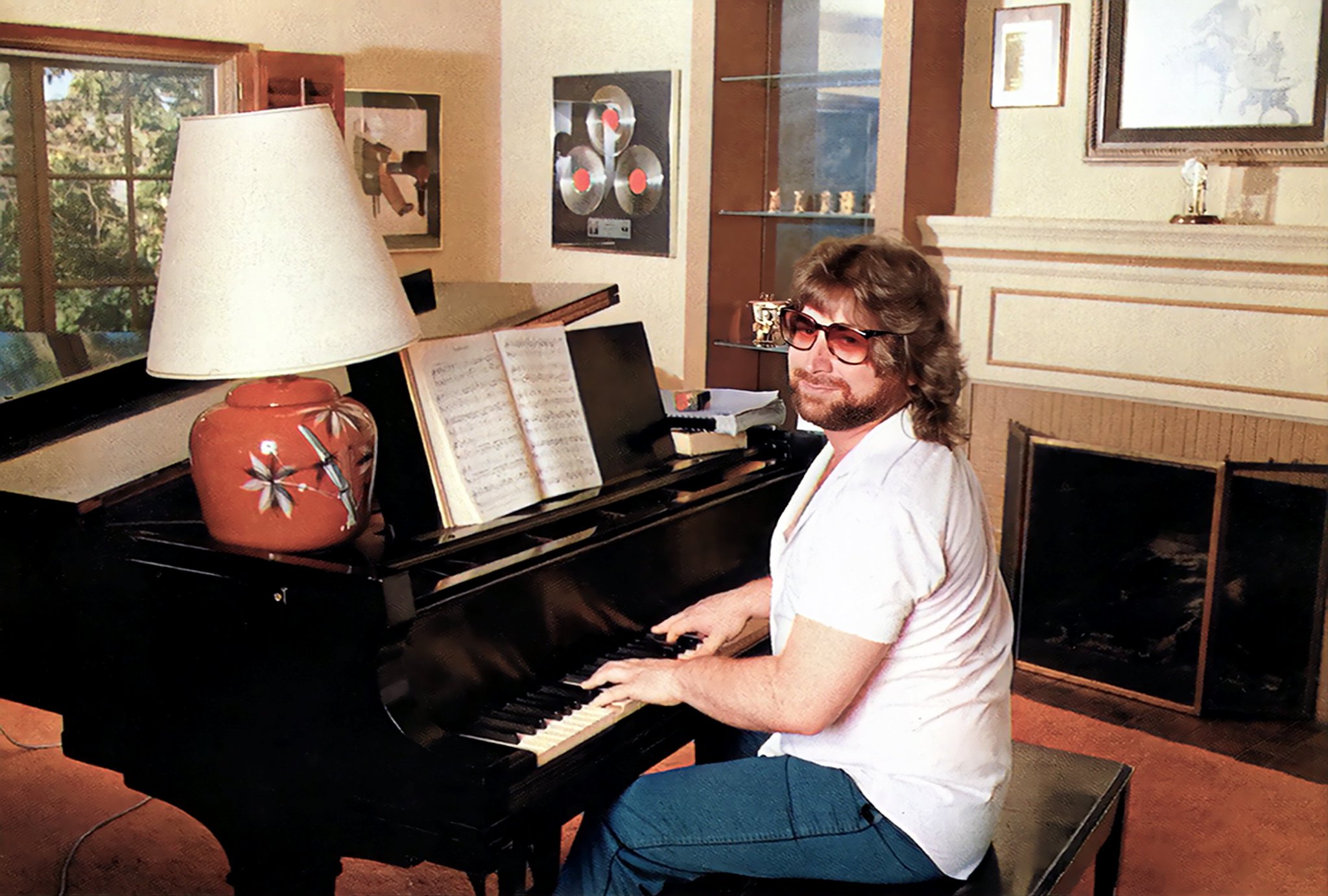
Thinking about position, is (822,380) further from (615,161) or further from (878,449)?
(615,161)

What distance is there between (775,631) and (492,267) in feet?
13.9

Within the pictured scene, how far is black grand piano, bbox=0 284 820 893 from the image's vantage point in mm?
1744

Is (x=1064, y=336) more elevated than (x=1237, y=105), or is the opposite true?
(x=1237, y=105)

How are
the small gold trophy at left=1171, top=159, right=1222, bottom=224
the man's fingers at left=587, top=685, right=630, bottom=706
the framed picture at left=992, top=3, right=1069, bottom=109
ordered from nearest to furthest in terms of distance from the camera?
1. the man's fingers at left=587, top=685, right=630, bottom=706
2. the small gold trophy at left=1171, top=159, right=1222, bottom=224
3. the framed picture at left=992, top=3, right=1069, bottom=109

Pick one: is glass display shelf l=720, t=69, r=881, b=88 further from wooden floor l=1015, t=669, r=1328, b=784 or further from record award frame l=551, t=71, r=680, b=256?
wooden floor l=1015, t=669, r=1328, b=784

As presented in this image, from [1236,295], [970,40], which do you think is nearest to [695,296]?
[970,40]

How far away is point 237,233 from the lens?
177 centimetres

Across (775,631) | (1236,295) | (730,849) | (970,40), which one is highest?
(970,40)

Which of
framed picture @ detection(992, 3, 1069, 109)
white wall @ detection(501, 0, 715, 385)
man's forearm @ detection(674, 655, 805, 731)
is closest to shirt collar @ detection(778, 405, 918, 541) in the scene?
man's forearm @ detection(674, 655, 805, 731)

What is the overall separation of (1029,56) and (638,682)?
2749 mm

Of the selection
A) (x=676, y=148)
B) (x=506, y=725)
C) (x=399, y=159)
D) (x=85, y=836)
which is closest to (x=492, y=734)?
(x=506, y=725)

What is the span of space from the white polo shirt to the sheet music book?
0.49 m

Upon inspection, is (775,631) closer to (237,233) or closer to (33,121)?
(237,233)

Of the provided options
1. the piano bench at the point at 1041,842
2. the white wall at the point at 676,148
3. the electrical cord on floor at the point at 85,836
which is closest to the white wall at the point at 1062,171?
the white wall at the point at 676,148
